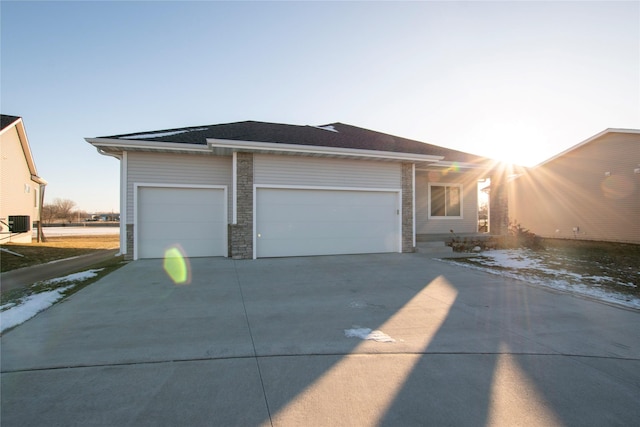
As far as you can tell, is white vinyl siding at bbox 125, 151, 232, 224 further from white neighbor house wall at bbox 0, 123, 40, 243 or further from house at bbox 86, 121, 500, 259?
white neighbor house wall at bbox 0, 123, 40, 243

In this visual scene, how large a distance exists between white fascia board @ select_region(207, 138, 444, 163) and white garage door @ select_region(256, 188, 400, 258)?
1.23 m

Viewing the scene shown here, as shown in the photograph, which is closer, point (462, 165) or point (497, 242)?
point (462, 165)

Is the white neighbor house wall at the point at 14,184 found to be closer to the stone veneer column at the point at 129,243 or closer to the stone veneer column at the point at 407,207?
the stone veneer column at the point at 129,243

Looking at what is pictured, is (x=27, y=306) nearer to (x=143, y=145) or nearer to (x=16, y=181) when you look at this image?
(x=143, y=145)

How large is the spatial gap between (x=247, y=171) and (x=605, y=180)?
56.2ft

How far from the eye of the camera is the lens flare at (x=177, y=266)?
693cm

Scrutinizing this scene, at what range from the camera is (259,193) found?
32.0 feet

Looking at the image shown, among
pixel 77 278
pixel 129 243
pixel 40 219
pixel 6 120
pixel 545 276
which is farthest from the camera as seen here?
pixel 40 219

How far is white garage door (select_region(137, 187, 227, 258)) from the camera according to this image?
9.63 m

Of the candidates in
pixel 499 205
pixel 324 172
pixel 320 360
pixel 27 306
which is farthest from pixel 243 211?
pixel 499 205

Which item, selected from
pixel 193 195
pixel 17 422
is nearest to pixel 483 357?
pixel 17 422

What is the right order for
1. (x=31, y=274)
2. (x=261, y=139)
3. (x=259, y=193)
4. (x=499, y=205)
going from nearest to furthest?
(x=31, y=274) < (x=259, y=193) < (x=261, y=139) < (x=499, y=205)

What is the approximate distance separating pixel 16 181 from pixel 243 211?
55.2ft

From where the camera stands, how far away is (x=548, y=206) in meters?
18.7
